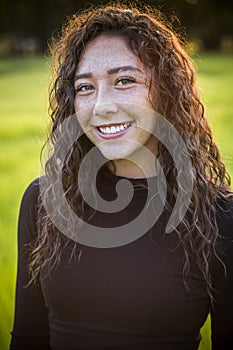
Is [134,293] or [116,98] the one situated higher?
[116,98]

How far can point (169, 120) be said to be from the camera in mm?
1912

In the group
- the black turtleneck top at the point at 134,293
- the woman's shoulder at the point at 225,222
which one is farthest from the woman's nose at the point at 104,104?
the woman's shoulder at the point at 225,222

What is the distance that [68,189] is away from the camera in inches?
76.5

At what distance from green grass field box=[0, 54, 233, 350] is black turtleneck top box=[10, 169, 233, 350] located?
0.57 meters

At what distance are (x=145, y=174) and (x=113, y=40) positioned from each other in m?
0.40

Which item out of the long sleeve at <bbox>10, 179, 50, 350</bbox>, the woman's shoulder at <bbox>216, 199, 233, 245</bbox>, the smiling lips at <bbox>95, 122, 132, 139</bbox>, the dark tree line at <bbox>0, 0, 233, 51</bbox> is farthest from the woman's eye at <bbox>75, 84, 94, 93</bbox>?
the dark tree line at <bbox>0, 0, 233, 51</bbox>

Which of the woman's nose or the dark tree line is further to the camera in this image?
the dark tree line

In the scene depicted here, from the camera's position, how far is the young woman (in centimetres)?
175

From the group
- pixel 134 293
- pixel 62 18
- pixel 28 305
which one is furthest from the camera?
pixel 62 18

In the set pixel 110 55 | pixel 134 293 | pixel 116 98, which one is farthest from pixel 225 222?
pixel 110 55

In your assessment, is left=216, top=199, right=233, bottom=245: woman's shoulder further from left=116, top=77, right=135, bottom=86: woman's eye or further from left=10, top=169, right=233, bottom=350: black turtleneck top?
left=116, top=77, right=135, bottom=86: woman's eye

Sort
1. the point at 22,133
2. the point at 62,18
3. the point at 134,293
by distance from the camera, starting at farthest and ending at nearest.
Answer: the point at 62,18
the point at 22,133
the point at 134,293

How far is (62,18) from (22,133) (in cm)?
1022

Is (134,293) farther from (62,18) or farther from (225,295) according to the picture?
(62,18)
